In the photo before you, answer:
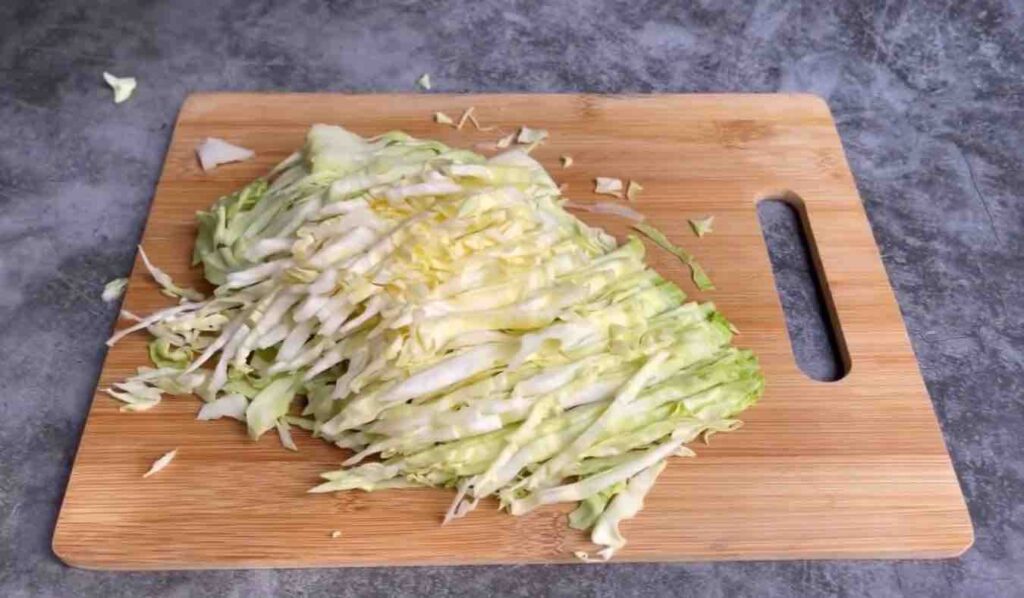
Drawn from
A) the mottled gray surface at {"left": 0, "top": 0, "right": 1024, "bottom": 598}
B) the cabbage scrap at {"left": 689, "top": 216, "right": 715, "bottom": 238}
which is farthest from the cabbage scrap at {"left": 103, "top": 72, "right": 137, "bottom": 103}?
the cabbage scrap at {"left": 689, "top": 216, "right": 715, "bottom": 238}

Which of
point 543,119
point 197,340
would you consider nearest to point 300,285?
point 197,340

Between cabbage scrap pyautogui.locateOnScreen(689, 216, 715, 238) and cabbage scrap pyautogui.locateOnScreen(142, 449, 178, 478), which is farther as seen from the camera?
cabbage scrap pyautogui.locateOnScreen(689, 216, 715, 238)

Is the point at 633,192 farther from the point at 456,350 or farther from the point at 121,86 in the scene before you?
the point at 121,86

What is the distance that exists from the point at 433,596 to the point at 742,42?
7.19ft

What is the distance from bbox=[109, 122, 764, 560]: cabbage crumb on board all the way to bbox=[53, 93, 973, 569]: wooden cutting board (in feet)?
0.16

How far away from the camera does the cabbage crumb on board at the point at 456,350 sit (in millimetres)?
2125

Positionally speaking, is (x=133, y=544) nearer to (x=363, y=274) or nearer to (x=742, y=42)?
(x=363, y=274)

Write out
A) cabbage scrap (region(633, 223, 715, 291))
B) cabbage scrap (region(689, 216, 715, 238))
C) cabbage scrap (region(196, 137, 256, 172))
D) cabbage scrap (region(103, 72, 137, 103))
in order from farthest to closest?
cabbage scrap (region(103, 72, 137, 103)) < cabbage scrap (region(196, 137, 256, 172)) < cabbage scrap (region(689, 216, 715, 238)) < cabbage scrap (region(633, 223, 715, 291))

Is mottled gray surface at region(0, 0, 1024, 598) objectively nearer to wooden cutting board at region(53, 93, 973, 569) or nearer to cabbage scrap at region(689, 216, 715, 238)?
wooden cutting board at region(53, 93, 973, 569)

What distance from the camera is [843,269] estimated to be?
2586 millimetres

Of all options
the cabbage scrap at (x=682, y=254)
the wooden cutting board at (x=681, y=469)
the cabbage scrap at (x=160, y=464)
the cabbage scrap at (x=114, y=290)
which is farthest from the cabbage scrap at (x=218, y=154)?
the cabbage scrap at (x=682, y=254)

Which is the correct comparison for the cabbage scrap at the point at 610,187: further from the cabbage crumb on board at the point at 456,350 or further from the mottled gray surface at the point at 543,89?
the mottled gray surface at the point at 543,89

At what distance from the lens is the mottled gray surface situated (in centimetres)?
211

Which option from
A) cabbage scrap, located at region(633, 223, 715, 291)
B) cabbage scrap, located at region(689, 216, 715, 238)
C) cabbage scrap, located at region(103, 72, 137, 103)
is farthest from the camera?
cabbage scrap, located at region(103, 72, 137, 103)
